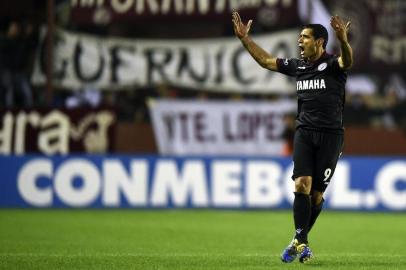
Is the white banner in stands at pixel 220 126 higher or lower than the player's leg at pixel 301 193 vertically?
lower

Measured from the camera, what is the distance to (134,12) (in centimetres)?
1942

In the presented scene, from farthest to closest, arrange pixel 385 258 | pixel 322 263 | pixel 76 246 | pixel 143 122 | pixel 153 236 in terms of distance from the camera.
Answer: pixel 143 122 < pixel 153 236 < pixel 76 246 < pixel 385 258 < pixel 322 263

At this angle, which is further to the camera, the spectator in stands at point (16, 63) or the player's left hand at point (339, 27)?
the spectator in stands at point (16, 63)

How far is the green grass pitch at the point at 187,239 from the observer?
380 inches

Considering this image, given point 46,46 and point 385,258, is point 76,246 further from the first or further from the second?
point 46,46

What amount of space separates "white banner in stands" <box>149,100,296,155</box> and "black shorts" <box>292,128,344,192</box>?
10076 millimetres

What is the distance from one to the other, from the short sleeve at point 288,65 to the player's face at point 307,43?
0.90ft

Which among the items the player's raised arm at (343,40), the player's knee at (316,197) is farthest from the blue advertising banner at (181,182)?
the player's raised arm at (343,40)

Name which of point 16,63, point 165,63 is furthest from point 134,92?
point 16,63

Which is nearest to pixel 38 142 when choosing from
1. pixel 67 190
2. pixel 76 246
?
pixel 67 190

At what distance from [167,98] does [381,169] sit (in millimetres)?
4245

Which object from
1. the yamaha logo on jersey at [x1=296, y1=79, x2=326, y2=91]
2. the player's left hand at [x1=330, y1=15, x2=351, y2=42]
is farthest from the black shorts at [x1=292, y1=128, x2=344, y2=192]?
the player's left hand at [x1=330, y1=15, x2=351, y2=42]

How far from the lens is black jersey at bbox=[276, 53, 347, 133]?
9.77m

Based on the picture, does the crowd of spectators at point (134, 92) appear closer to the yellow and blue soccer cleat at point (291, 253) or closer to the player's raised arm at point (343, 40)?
the yellow and blue soccer cleat at point (291, 253)
